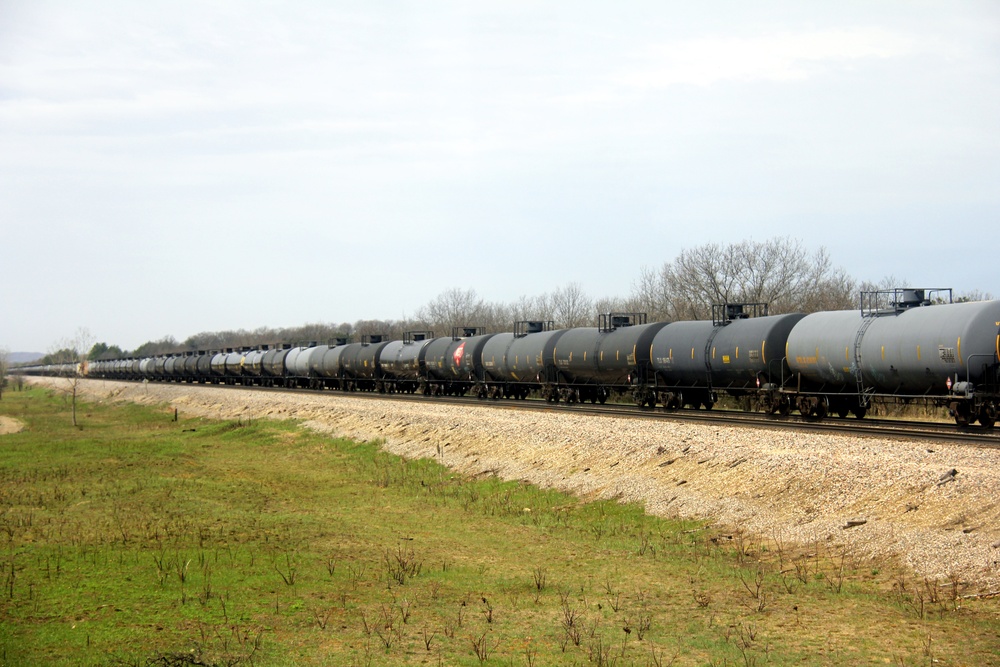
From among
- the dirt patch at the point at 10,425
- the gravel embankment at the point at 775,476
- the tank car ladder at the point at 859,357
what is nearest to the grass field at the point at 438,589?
the gravel embankment at the point at 775,476

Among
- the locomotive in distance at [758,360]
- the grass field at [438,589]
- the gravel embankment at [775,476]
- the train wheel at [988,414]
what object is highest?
the locomotive in distance at [758,360]

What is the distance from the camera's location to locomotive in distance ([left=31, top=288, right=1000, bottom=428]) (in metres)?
23.8

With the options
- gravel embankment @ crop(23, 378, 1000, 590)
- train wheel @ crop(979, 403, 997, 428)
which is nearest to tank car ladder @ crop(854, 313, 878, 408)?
train wheel @ crop(979, 403, 997, 428)

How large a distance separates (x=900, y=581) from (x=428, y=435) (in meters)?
22.7

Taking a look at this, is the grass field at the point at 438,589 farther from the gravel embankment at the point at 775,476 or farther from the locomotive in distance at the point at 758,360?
the locomotive in distance at the point at 758,360

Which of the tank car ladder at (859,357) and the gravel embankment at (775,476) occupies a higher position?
the tank car ladder at (859,357)

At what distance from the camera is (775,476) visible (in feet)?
59.5

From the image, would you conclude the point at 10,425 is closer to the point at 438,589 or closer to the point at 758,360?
the point at 758,360

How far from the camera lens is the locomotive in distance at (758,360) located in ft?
78.2

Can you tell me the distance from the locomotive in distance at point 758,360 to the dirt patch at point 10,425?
83.0ft

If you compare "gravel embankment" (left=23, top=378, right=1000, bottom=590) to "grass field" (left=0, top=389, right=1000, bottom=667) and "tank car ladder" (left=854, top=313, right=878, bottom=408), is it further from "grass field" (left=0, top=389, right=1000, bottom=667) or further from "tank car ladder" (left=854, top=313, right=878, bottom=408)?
"tank car ladder" (left=854, top=313, right=878, bottom=408)

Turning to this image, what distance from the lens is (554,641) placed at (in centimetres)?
1085

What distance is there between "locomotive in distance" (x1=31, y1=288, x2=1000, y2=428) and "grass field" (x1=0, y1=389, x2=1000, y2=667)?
11261 mm

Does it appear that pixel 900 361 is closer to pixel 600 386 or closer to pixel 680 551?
pixel 680 551
